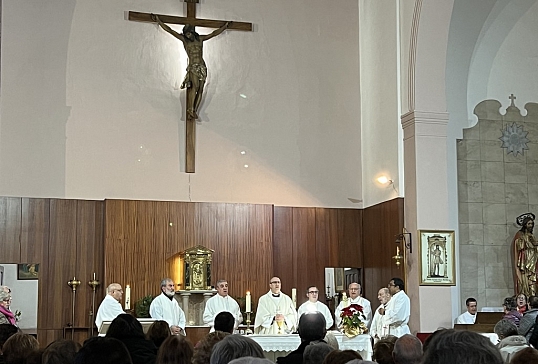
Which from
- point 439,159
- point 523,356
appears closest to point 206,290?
point 439,159

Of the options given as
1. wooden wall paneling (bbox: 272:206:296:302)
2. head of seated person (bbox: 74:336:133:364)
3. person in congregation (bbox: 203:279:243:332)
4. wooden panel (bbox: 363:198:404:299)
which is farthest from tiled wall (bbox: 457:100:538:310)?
head of seated person (bbox: 74:336:133:364)

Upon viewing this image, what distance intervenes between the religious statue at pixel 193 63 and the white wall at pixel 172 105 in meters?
0.30

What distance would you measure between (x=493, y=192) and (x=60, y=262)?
24.5 feet

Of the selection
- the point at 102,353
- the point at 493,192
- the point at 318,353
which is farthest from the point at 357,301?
the point at 102,353

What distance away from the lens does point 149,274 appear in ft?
44.4

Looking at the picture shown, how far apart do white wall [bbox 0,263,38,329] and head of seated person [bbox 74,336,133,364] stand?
10.0 metres

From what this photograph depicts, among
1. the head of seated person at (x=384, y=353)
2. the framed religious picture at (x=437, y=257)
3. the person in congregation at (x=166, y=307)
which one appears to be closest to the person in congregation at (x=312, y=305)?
the framed religious picture at (x=437, y=257)

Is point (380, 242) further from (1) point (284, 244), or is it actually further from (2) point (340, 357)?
(2) point (340, 357)

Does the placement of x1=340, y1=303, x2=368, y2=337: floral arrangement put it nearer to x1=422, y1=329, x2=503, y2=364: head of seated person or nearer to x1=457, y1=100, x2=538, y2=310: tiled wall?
x1=457, y1=100, x2=538, y2=310: tiled wall

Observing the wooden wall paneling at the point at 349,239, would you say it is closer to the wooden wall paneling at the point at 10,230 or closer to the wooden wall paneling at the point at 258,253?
the wooden wall paneling at the point at 258,253

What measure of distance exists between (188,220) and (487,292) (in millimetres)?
5246

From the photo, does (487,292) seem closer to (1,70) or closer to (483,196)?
(483,196)

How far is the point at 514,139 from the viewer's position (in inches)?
576

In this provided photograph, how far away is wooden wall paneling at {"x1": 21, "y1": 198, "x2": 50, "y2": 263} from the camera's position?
13.3m
